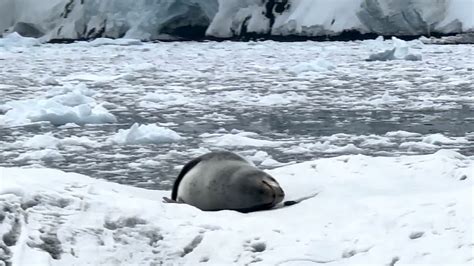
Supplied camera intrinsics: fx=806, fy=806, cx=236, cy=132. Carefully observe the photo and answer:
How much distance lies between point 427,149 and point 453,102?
277cm

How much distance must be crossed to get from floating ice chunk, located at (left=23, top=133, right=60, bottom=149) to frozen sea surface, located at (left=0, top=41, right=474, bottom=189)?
1cm

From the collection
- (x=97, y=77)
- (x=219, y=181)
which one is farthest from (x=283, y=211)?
(x=97, y=77)

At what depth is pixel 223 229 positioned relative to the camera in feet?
8.59

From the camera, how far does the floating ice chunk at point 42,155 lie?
5.29 meters

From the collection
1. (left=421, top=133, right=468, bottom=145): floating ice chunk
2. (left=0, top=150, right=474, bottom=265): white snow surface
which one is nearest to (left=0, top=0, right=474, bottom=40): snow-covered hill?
(left=421, top=133, right=468, bottom=145): floating ice chunk

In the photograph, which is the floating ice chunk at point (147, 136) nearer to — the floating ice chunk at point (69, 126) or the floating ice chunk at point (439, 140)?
the floating ice chunk at point (69, 126)

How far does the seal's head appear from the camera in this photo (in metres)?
3.24

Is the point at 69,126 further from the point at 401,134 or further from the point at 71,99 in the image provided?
the point at 401,134

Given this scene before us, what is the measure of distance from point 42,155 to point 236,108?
286 centimetres

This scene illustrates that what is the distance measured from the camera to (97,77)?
37.8 feet

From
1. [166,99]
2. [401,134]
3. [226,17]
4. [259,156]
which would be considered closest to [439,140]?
[401,134]

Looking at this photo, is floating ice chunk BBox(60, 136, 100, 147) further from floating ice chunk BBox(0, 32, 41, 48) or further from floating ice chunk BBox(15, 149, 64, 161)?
floating ice chunk BBox(0, 32, 41, 48)

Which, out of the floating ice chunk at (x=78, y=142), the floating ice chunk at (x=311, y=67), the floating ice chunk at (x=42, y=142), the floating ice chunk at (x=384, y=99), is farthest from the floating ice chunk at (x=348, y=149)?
the floating ice chunk at (x=311, y=67)

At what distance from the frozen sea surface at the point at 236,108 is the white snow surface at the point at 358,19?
16.1ft
